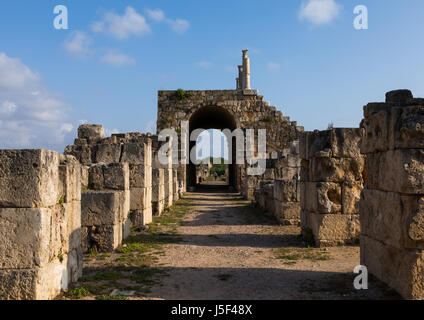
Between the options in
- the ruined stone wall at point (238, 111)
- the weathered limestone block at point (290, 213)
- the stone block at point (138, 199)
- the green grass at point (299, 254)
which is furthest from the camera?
the ruined stone wall at point (238, 111)

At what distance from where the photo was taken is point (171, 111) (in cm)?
2200

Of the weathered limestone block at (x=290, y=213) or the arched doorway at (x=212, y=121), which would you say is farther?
the arched doorway at (x=212, y=121)

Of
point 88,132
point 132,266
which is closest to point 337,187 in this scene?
point 132,266

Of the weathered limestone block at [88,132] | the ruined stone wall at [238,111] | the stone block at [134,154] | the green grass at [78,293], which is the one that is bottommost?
the green grass at [78,293]

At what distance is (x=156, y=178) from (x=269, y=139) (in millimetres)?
10338

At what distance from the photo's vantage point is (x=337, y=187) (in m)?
7.66

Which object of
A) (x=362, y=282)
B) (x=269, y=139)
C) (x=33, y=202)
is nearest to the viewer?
(x=33, y=202)

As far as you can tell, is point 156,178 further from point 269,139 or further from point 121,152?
point 269,139

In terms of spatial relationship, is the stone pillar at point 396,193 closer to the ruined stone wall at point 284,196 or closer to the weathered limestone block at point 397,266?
the weathered limestone block at point 397,266

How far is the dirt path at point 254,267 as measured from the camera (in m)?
4.77

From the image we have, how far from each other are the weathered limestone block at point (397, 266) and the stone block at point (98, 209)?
14.8 feet

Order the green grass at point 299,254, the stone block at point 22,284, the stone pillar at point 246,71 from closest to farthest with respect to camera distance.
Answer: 1. the stone block at point 22,284
2. the green grass at point 299,254
3. the stone pillar at point 246,71

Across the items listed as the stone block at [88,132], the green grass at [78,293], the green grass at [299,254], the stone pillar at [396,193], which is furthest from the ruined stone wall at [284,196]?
the green grass at [78,293]
